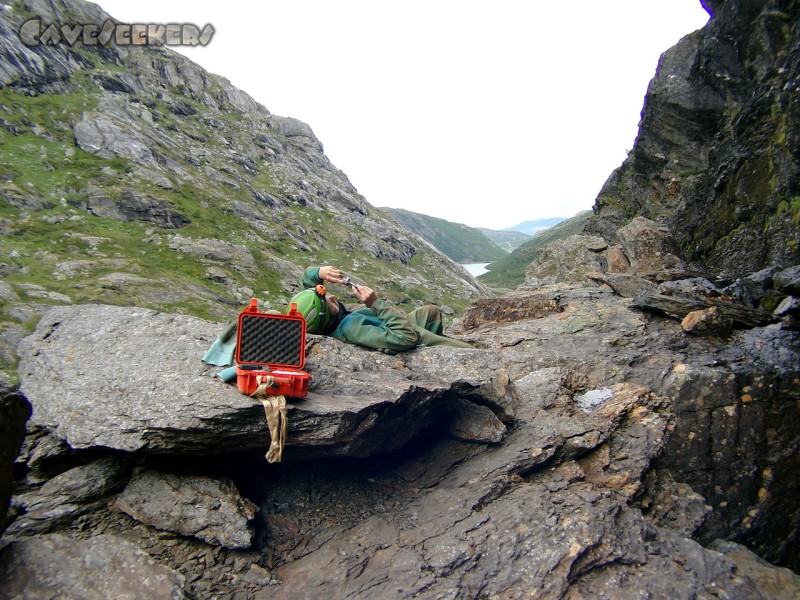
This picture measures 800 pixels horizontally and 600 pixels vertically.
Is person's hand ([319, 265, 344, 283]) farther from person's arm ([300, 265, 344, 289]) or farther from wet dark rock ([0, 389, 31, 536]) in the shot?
wet dark rock ([0, 389, 31, 536])

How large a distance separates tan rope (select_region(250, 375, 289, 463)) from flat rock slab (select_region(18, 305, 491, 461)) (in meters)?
0.17

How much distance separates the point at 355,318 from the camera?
10.7 metres

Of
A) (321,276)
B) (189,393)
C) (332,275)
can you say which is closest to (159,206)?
(321,276)

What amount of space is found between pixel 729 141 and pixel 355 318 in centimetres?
1835

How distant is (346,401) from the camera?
25.6 feet

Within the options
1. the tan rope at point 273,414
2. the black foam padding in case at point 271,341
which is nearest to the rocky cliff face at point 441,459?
the tan rope at point 273,414

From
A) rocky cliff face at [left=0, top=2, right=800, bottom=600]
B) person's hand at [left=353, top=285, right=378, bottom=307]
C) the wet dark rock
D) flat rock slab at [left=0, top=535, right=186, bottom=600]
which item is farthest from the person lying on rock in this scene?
flat rock slab at [left=0, top=535, right=186, bottom=600]

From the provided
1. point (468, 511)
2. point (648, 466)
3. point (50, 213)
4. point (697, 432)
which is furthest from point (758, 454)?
point (50, 213)

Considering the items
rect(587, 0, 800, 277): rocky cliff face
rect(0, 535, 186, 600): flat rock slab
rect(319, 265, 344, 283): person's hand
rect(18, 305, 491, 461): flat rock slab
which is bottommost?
rect(0, 535, 186, 600): flat rock slab

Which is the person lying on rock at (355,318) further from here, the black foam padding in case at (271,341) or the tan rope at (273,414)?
the tan rope at (273,414)

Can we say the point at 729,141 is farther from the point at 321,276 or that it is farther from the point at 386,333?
the point at 321,276

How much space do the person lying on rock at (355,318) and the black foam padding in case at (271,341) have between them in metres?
2.15

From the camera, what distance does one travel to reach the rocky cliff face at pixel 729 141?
49.4 ft

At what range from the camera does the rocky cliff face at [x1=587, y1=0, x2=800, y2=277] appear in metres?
15.0
